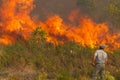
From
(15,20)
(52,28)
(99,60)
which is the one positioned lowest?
(99,60)

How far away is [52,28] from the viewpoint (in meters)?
20.6

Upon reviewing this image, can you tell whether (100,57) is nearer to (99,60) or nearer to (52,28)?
(99,60)

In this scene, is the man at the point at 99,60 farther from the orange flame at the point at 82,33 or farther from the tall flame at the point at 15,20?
the tall flame at the point at 15,20

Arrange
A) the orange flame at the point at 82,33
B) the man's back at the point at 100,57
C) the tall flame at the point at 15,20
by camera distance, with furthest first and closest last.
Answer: the orange flame at the point at 82,33, the tall flame at the point at 15,20, the man's back at the point at 100,57

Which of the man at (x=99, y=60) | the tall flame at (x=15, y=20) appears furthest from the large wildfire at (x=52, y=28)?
the man at (x=99, y=60)

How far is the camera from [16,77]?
15.0 m

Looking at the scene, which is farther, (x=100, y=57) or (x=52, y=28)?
(x=52, y=28)

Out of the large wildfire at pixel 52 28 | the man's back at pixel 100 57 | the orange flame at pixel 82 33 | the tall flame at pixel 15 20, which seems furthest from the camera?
the orange flame at pixel 82 33

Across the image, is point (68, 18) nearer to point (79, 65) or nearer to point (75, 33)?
point (75, 33)

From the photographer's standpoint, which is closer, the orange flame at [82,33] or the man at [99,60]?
the man at [99,60]

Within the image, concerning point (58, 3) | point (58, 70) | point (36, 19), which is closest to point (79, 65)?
point (58, 70)

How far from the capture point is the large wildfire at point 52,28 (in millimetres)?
19919

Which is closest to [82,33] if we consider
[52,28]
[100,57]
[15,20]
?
Answer: [52,28]

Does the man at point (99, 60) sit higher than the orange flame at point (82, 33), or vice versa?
the orange flame at point (82, 33)
